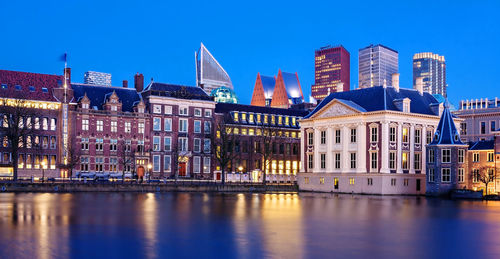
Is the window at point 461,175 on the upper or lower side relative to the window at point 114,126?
lower

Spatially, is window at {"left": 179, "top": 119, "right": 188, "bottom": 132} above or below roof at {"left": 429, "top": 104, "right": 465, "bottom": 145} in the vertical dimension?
above

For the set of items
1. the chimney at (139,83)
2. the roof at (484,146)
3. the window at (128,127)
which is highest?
the chimney at (139,83)

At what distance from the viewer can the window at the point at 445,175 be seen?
9262cm

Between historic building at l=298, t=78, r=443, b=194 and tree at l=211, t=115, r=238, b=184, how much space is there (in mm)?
15139

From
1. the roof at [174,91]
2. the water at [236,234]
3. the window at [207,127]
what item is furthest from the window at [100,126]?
the water at [236,234]

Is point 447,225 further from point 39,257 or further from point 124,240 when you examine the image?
point 39,257

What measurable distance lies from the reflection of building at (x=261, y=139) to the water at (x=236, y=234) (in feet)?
261

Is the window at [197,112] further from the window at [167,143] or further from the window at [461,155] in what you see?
the window at [461,155]

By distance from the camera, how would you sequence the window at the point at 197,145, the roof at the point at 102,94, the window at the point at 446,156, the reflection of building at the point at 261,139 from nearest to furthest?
the window at the point at 446,156
the roof at the point at 102,94
the window at the point at 197,145
the reflection of building at the point at 261,139

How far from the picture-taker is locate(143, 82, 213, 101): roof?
122 meters

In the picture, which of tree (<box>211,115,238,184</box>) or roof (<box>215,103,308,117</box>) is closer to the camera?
tree (<box>211,115,238,184</box>)

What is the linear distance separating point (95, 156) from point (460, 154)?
62.2 meters

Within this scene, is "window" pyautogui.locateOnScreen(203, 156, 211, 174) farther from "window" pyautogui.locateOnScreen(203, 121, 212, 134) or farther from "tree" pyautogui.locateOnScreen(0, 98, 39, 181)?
"tree" pyautogui.locateOnScreen(0, 98, 39, 181)

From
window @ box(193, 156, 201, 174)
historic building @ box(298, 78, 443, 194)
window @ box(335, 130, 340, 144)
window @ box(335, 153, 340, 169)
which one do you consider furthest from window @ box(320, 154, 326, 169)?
window @ box(193, 156, 201, 174)
